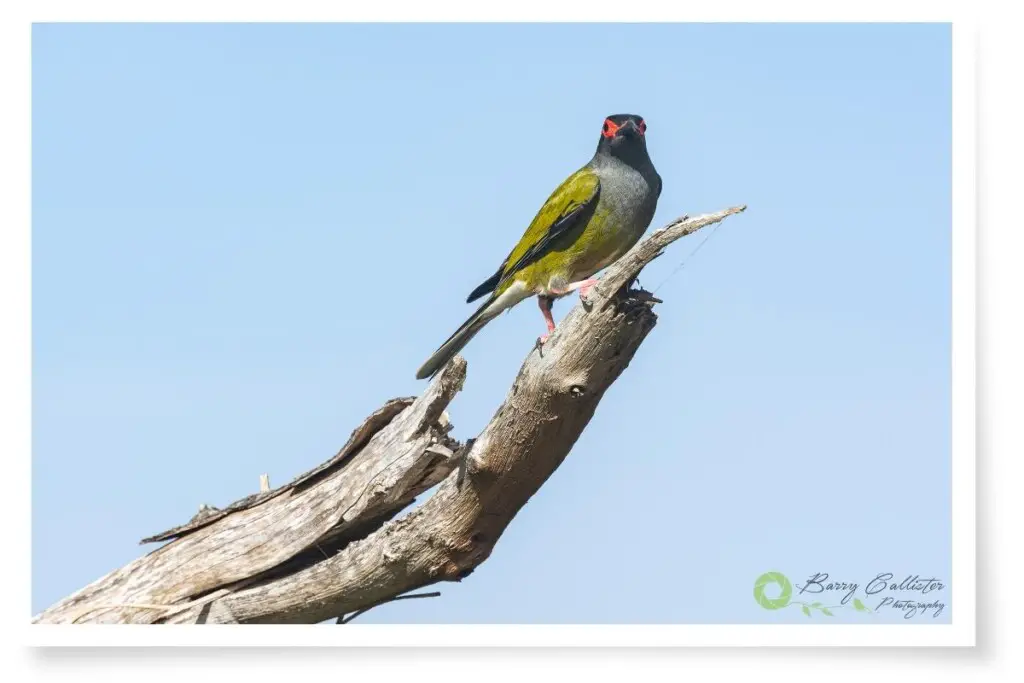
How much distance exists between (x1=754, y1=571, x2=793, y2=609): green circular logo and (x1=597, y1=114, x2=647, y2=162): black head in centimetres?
223

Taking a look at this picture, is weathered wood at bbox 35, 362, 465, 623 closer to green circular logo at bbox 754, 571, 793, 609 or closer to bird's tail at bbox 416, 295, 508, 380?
bird's tail at bbox 416, 295, 508, 380

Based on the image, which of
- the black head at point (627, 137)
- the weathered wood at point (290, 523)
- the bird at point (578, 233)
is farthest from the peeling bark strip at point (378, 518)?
the black head at point (627, 137)

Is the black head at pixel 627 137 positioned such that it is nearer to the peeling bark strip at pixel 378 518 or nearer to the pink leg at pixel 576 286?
the pink leg at pixel 576 286

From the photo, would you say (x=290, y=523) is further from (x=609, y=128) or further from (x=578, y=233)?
(x=609, y=128)

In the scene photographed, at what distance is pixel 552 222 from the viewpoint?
18.5 ft

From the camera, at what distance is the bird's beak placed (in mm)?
5828

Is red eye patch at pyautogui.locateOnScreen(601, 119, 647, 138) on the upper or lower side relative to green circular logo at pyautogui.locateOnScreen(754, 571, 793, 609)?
upper

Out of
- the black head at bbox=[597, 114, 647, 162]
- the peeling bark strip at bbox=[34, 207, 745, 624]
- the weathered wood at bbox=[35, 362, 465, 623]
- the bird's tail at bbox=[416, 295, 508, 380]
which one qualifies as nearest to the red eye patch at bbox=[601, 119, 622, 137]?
the black head at bbox=[597, 114, 647, 162]
